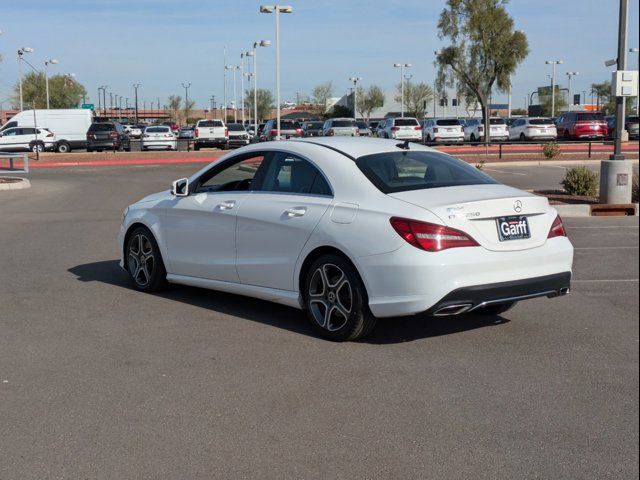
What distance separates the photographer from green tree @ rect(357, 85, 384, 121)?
114938 millimetres

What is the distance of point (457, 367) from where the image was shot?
6004 mm

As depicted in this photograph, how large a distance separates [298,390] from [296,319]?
6.89 ft

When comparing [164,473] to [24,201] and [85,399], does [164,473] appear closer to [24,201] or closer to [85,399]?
[85,399]

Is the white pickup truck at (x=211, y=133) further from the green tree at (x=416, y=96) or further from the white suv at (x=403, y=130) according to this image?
the green tree at (x=416, y=96)

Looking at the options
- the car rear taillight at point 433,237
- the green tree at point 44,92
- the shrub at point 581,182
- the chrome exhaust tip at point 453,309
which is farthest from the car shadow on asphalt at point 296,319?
the green tree at point 44,92

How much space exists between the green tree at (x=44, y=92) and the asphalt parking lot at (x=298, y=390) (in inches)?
3701

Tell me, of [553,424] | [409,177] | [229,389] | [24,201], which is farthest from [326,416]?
[24,201]

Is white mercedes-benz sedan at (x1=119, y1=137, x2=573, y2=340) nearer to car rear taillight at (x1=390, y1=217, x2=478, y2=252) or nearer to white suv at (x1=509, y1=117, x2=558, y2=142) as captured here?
car rear taillight at (x1=390, y1=217, x2=478, y2=252)

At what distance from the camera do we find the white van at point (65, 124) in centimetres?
4834

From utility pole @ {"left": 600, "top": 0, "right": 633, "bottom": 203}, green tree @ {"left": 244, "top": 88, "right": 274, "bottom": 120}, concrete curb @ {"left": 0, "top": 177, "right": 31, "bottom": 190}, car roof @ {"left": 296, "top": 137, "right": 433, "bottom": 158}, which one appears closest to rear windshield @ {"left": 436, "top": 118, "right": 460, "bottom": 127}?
concrete curb @ {"left": 0, "top": 177, "right": 31, "bottom": 190}

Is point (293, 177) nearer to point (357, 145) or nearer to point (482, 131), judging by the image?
point (357, 145)

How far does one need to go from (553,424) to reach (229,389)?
208cm

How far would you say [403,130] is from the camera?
46.9 metres

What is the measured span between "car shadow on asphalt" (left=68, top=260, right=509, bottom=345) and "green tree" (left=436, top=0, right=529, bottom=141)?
37840mm
